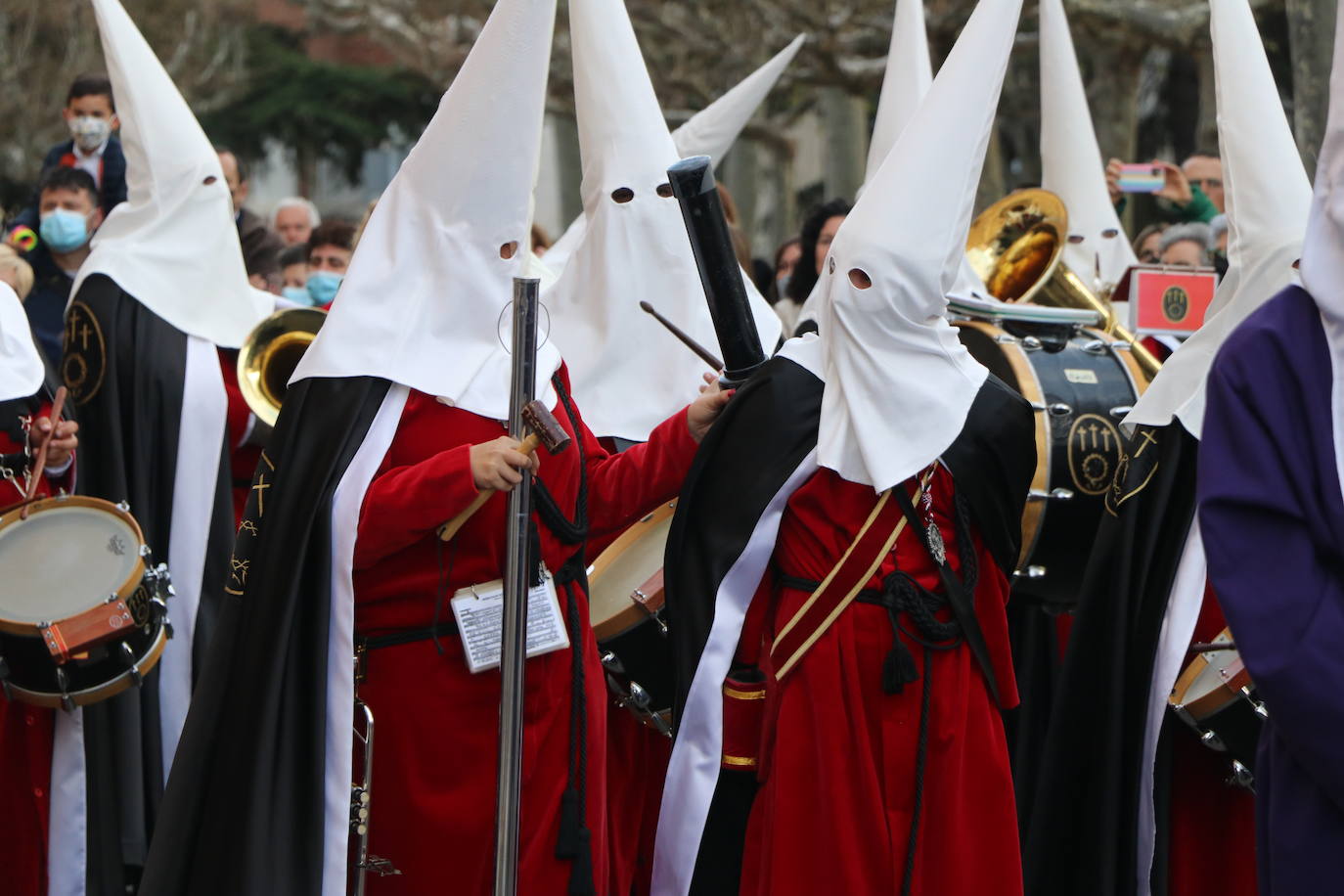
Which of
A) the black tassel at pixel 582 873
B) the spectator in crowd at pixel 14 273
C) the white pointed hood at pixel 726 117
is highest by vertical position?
the white pointed hood at pixel 726 117

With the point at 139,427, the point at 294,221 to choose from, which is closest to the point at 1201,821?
the point at 139,427

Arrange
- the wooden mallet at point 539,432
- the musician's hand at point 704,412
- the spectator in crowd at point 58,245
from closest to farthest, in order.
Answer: the wooden mallet at point 539,432 → the musician's hand at point 704,412 → the spectator in crowd at point 58,245

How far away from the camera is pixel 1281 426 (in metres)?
2.93

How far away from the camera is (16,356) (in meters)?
5.48

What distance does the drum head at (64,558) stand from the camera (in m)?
5.04

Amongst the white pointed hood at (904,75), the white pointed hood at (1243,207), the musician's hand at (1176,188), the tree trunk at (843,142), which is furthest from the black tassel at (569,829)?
the tree trunk at (843,142)

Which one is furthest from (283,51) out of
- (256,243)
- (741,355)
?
(741,355)

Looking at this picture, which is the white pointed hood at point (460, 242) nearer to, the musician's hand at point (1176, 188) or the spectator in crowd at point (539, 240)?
the spectator in crowd at point (539, 240)

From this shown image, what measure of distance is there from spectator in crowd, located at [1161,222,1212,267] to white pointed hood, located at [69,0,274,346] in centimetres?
425

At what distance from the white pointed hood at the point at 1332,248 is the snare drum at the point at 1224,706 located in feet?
5.60

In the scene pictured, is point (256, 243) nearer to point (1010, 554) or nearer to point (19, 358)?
point (19, 358)

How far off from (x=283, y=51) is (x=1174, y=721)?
108ft

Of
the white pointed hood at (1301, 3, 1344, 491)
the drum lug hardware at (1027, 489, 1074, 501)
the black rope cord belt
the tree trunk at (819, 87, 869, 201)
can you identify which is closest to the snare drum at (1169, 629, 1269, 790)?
the black rope cord belt

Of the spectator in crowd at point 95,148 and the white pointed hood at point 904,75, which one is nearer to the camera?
the white pointed hood at point 904,75
